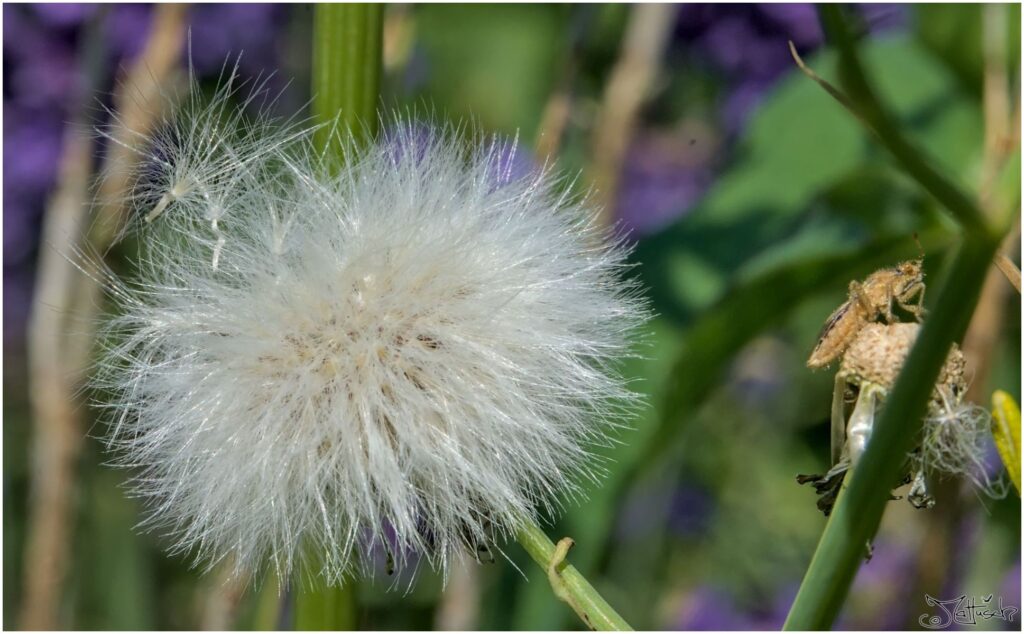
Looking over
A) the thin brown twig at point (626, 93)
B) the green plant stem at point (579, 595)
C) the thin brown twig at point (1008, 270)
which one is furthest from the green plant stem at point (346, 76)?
the thin brown twig at point (626, 93)

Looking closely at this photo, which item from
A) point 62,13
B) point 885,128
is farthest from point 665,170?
point 885,128

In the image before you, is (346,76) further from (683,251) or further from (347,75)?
(683,251)

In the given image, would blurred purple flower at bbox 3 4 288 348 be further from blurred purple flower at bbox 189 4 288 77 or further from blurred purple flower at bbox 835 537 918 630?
blurred purple flower at bbox 835 537 918 630

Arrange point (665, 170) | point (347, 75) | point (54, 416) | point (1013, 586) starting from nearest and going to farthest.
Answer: point (347, 75), point (54, 416), point (1013, 586), point (665, 170)

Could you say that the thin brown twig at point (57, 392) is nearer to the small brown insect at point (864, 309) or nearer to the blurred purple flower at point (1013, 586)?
the small brown insect at point (864, 309)

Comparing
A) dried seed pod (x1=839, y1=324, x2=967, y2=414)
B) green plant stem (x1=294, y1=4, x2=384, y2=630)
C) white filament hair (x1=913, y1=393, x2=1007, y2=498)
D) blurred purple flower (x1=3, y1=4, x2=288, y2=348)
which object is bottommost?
white filament hair (x1=913, y1=393, x2=1007, y2=498)

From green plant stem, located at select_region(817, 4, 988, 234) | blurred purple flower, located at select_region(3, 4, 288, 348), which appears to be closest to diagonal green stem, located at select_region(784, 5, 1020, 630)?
green plant stem, located at select_region(817, 4, 988, 234)
